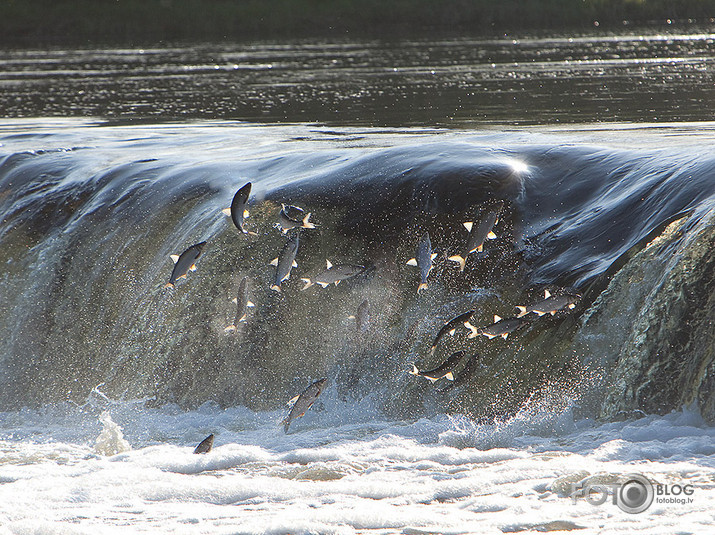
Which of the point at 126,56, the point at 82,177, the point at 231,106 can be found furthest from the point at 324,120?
the point at 126,56

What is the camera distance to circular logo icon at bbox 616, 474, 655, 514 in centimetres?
603

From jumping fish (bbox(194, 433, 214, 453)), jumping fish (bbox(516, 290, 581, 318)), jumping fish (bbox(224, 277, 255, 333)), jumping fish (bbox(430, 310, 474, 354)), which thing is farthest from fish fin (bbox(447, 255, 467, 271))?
jumping fish (bbox(194, 433, 214, 453))

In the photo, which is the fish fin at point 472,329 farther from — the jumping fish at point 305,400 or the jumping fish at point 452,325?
the jumping fish at point 305,400

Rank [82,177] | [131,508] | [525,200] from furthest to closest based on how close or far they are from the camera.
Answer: [82,177], [525,200], [131,508]

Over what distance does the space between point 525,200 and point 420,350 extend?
1948 mm

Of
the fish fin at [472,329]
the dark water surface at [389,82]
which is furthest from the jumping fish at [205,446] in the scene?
the dark water surface at [389,82]

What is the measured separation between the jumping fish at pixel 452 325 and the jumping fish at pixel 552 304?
44 centimetres

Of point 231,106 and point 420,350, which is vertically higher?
point 231,106

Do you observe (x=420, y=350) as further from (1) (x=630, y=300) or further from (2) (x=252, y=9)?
(2) (x=252, y=9)

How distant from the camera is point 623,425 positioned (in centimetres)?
715

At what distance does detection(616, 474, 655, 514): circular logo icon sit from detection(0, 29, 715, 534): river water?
0.14 feet

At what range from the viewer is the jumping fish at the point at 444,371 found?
7.71m

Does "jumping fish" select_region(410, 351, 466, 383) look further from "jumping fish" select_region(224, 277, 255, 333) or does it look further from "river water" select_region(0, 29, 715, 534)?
"jumping fish" select_region(224, 277, 255, 333)

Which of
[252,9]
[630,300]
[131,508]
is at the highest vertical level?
[252,9]
